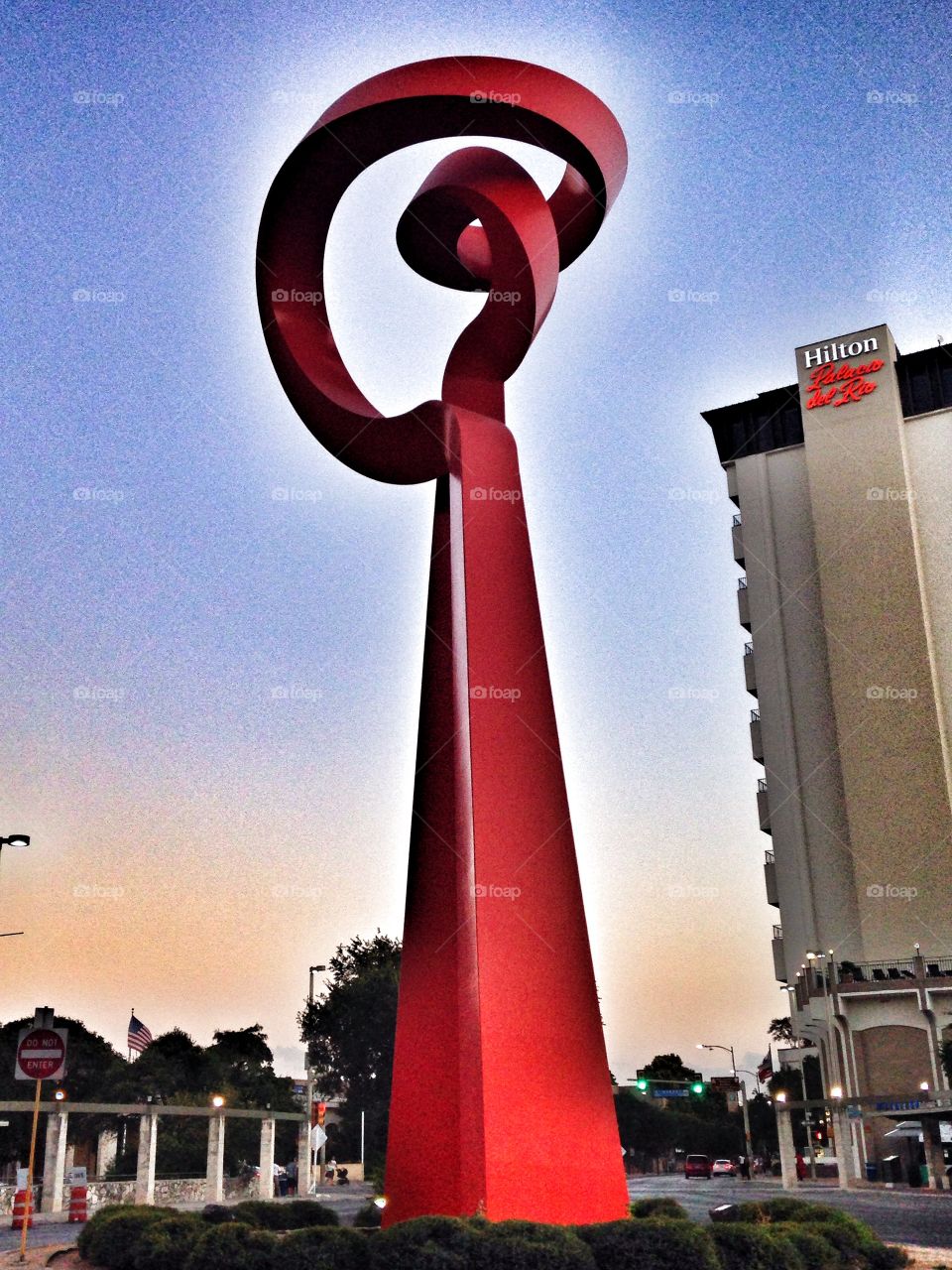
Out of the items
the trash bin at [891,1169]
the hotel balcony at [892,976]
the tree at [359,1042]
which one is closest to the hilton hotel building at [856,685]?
the hotel balcony at [892,976]

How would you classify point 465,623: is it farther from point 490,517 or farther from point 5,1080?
point 5,1080

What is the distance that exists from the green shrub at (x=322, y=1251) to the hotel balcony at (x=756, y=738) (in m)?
51.7

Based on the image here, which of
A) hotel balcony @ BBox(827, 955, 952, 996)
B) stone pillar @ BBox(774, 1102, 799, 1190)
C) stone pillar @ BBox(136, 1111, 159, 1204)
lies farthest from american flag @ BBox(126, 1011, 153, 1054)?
hotel balcony @ BBox(827, 955, 952, 996)

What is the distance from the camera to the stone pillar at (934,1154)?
42.1 metres

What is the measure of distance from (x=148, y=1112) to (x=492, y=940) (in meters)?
23.6

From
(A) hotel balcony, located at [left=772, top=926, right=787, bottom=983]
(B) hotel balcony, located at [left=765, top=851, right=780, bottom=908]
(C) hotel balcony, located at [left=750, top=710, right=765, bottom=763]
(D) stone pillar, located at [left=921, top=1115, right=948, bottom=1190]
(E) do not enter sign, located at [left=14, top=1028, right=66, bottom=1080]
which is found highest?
(C) hotel balcony, located at [left=750, top=710, right=765, bottom=763]

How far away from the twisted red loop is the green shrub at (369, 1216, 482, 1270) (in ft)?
32.1

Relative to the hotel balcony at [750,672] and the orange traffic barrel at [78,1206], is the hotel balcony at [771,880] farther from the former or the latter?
the orange traffic barrel at [78,1206]

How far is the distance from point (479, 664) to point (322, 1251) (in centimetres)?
692

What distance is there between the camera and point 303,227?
57.6ft

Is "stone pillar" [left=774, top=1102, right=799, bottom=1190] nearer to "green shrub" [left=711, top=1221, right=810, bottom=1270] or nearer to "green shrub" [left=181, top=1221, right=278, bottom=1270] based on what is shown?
"green shrub" [left=711, top=1221, right=810, bottom=1270]

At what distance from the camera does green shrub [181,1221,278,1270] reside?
11.5 m

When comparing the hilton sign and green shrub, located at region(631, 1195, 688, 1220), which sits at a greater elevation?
the hilton sign

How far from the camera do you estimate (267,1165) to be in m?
39.9
